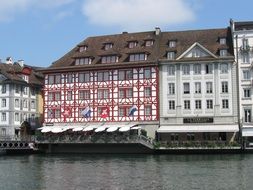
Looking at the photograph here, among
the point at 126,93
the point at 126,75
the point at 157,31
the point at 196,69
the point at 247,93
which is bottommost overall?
the point at 247,93

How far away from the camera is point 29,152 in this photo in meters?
80.7

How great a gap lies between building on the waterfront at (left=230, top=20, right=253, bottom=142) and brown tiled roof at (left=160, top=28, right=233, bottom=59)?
151 cm

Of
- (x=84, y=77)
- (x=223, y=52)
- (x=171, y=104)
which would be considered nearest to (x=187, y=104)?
(x=171, y=104)

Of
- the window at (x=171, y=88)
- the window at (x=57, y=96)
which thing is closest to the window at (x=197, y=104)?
the window at (x=171, y=88)

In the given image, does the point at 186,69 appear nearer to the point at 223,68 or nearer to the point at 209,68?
the point at 209,68

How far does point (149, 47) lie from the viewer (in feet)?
273

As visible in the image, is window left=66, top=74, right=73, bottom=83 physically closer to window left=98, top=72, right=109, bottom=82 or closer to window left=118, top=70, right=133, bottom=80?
window left=98, top=72, right=109, bottom=82

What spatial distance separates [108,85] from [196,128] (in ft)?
50.5

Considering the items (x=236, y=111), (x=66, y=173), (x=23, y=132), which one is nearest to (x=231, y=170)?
(x=66, y=173)

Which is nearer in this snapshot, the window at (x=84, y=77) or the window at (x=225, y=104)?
the window at (x=225, y=104)

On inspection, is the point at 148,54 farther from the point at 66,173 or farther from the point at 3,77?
the point at 66,173

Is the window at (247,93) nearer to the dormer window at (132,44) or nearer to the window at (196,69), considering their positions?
the window at (196,69)

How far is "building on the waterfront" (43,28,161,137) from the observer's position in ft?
262

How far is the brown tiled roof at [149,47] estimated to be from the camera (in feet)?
266
